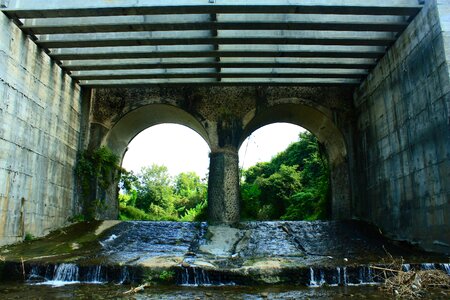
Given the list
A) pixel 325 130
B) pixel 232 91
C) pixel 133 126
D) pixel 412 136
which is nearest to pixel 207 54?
pixel 232 91

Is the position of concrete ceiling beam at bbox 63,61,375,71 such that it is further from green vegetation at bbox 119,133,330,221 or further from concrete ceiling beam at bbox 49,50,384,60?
green vegetation at bbox 119,133,330,221

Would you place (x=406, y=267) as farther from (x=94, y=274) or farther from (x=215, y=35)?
(x=215, y=35)

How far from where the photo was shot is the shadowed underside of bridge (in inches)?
402

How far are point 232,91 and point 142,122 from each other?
4391 mm

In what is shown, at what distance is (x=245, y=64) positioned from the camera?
13.1 meters

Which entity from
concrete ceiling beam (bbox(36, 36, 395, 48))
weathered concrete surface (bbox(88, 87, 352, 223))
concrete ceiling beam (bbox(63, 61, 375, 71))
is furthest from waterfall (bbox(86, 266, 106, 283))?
concrete ceiling beam (bbox(63, 61, 375, 71))

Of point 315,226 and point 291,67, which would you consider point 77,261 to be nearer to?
point 315,226

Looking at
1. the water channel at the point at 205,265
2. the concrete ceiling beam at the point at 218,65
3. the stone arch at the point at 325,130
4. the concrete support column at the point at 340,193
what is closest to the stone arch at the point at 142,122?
the stone arch at the point at 325,130

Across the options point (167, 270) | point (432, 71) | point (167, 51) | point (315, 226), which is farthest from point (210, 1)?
point (315, 226)

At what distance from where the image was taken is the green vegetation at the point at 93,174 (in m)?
14.8

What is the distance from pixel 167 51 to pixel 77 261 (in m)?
6.55

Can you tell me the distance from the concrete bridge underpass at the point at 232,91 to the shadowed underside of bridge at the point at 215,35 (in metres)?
0.04

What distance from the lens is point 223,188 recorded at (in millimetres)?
14578

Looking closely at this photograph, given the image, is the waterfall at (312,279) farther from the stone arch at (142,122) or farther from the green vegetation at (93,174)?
the green vegetation at (93,174)
